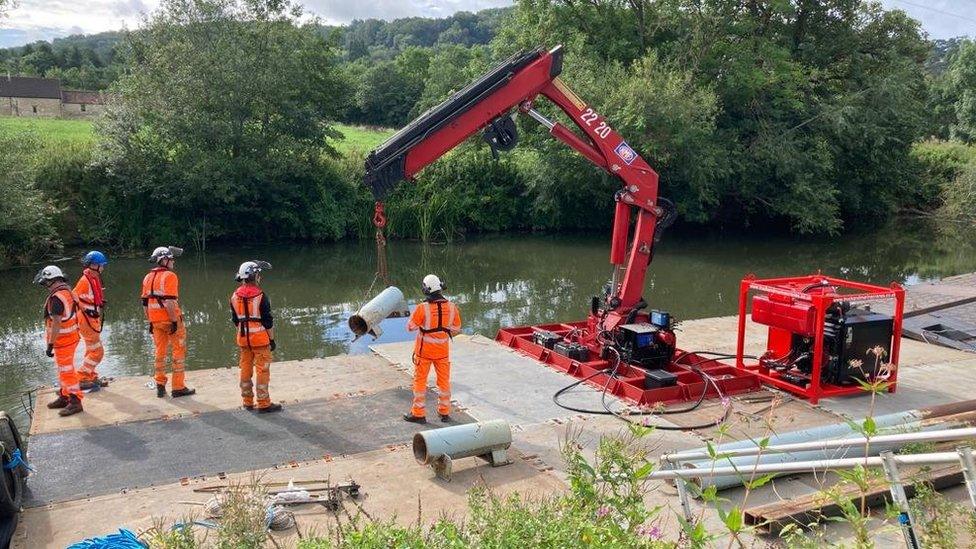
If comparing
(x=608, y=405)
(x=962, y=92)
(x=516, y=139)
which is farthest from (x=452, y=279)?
(x=962, y=92)

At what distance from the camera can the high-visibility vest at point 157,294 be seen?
8453 millimetres

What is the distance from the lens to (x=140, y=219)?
24422 millimetres

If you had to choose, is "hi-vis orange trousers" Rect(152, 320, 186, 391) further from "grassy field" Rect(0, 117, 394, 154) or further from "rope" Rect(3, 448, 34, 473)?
"grassy field" Rect(0, 117, 394, 154)

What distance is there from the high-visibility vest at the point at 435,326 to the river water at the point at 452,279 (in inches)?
113

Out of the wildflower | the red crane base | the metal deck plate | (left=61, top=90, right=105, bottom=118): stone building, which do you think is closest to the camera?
the wildflower

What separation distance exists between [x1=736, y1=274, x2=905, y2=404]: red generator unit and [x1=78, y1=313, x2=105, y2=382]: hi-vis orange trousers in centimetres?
800

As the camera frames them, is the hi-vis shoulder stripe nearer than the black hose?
No

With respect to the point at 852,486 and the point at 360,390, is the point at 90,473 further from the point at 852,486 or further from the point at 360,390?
the point at 852,486

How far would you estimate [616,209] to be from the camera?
975 cm

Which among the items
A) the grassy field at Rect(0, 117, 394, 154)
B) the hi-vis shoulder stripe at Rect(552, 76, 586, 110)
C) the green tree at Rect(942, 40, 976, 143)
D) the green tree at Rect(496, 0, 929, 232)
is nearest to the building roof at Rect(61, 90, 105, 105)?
the grassy field at Rect(0, 117, 394, 154)

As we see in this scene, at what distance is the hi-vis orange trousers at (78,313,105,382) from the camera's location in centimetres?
866

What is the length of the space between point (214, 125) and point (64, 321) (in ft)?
54.2

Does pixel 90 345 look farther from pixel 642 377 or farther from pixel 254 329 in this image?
pixel 642 377

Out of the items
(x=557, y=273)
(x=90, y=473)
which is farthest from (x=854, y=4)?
(x=90, y=473)
